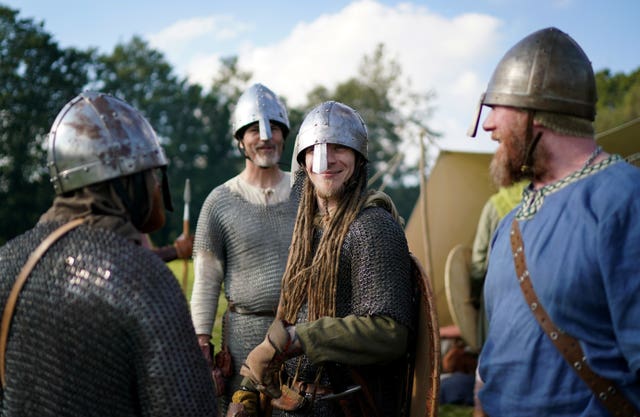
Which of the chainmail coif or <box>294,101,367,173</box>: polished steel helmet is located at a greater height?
<box>294,101,367,173</box>: polished steel helmet

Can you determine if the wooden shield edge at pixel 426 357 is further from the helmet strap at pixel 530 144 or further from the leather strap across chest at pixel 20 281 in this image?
the leather strap across chest at pixel 20 281

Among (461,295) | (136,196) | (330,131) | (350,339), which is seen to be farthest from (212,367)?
(461,295)

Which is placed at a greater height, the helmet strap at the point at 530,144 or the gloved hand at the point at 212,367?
the helmet strap at the point at 530,144

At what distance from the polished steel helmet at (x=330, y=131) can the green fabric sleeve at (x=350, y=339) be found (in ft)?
2.05

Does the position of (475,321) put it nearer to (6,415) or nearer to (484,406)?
(484,406)

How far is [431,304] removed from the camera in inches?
102

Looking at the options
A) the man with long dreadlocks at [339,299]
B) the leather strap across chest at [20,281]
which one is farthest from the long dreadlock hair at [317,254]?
the leather strap across chest at [20,281]

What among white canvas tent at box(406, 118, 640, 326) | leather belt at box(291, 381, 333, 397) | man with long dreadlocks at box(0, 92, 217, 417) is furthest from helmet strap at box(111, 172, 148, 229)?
Answer: white canvas tent at box(406, 118, 640, 326)

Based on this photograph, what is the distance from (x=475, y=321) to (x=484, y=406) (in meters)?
4.82

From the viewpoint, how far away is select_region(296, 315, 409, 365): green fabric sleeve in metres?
2.47

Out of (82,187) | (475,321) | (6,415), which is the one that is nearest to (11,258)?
(82,187)

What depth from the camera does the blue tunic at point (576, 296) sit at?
189 centimetres

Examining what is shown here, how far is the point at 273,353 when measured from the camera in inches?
97.7

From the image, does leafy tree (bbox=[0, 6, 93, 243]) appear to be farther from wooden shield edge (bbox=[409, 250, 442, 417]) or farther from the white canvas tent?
wooden shield edge (bbox=[409, 250, 442, 417])
